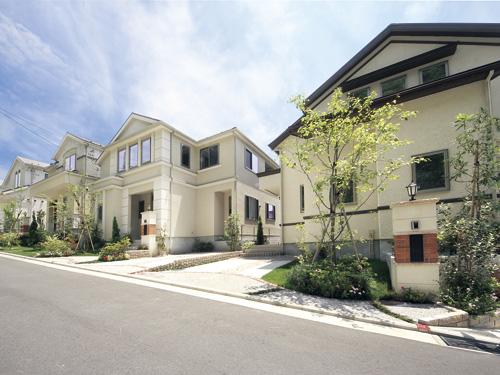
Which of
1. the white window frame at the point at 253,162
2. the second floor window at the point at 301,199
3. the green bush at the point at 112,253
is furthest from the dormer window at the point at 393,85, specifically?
the green bush at the point at 112,253

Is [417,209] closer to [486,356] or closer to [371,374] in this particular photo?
[486,356]

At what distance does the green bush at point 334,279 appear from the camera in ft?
25.7

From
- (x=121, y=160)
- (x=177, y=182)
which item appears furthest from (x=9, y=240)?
(x=177, y=182)

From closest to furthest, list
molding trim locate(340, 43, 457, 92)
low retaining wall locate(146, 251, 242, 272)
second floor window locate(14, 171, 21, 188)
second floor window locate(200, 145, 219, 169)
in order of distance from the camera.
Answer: molding trim locate(340, 43, 457, 92)
low retaining wall locate(146, 251, 242, 272)
second floor window locate(200, 145, 219, 169)
second floor window locate(14, 171, 21, 188)

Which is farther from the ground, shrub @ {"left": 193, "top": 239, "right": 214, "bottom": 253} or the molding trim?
the molding trim

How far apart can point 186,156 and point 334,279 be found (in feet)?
51.9

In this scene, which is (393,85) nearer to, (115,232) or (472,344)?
(472,344)

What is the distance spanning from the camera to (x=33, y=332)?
479cm

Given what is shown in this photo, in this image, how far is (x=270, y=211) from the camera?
86.4 feet

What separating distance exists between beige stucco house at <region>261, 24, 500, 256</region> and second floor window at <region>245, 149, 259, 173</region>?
285 inches

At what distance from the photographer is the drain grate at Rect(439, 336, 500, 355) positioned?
4855 millimetres

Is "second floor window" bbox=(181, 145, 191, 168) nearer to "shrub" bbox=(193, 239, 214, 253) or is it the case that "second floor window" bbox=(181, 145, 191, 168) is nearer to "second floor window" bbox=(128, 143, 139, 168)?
"second floor window" bbox=(128, 143, 139, 168)

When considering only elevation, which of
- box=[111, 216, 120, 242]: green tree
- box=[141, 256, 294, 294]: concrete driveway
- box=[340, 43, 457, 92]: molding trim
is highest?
box=[340, 43, 457, 92]: molding trim

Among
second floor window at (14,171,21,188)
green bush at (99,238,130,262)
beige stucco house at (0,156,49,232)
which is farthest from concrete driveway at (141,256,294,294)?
second floor window at (14,171,21,188)
